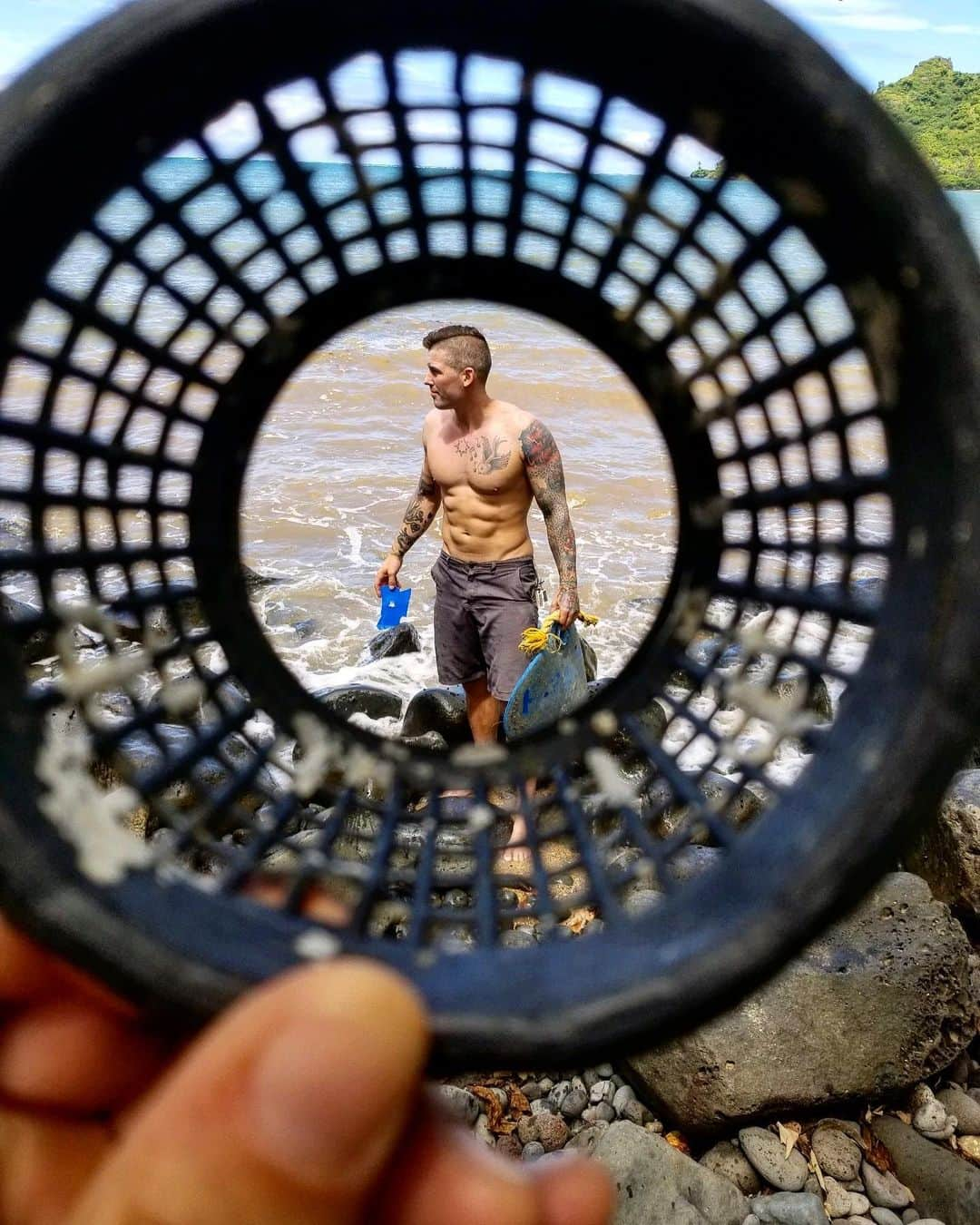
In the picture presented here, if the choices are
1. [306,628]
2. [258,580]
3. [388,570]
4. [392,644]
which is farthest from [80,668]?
[258,580]

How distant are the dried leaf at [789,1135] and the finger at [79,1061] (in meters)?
1.59

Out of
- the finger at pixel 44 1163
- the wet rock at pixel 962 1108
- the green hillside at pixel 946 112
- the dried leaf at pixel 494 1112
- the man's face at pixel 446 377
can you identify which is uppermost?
the green hillside at pixel 946 112

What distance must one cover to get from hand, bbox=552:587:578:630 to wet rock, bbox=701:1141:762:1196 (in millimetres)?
1837

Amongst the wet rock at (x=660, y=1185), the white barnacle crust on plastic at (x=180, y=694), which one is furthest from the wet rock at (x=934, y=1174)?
the white barnacle crust on plastic at (x=180, y=694)

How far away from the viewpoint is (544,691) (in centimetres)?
340

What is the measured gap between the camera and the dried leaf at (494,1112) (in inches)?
81.4

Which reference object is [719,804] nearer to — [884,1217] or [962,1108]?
[962,1108]

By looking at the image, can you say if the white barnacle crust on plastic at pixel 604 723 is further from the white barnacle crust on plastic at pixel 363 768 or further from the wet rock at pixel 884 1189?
the wet rock at pixel 884 1189

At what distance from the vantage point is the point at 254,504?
6.38 metres

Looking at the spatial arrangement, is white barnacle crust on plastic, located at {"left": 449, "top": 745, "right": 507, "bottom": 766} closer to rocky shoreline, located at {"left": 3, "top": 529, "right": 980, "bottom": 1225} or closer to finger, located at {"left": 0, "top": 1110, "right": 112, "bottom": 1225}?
rocky shoreline, located at {"left": 3, "top": 529, "right": 980, "bottom": 1225}

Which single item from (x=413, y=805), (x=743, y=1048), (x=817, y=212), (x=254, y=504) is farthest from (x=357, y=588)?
(x=817, y=212)

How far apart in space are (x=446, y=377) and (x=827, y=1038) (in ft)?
8.36

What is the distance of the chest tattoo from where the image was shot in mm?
3539

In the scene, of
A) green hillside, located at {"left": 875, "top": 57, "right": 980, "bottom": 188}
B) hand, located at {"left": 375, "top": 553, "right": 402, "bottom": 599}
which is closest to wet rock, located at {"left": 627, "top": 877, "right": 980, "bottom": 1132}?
hand, located at {"left": 375, "top": 553, "right": 402, "bottom": 599}
